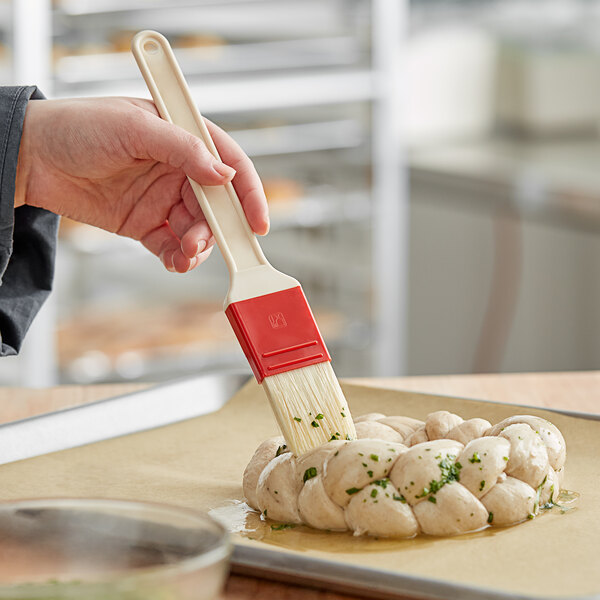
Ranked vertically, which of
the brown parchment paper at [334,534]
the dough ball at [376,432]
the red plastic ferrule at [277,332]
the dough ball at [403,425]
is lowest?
the brown parchment paper at [334,534]

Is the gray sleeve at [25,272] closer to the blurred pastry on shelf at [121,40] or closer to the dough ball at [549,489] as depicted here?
the dough ball at [549,489]

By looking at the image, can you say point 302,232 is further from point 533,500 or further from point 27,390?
point 533,500

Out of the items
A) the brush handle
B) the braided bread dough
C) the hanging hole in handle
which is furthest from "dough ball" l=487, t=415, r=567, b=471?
the hanging hole in handle

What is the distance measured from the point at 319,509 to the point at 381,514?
1.9 inches

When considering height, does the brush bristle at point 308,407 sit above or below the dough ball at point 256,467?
above

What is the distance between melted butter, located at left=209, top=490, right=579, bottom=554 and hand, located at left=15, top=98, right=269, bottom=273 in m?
0.26

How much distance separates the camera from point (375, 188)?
298 cm

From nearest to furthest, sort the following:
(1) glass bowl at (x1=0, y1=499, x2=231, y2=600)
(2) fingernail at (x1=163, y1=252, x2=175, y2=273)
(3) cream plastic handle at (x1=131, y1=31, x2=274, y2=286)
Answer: (1) glass bowl at (x1=0, y1=499, x2=231, y2=600) < (3) cream plastic handle at (x1=131, y1=31, x2=274, y2=286) < (2) fingernail at (x1=163, y1=252, x2=175, y2=273)

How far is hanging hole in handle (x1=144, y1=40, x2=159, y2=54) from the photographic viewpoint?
0.99m

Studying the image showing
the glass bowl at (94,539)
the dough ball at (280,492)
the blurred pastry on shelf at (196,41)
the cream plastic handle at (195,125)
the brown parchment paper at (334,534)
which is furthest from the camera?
the blurred pastry on shelf at (196,41)

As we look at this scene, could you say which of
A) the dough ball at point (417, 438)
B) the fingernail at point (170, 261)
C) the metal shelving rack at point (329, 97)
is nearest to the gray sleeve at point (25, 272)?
the fingernail at point (170, 261)

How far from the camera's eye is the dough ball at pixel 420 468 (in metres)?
0.76

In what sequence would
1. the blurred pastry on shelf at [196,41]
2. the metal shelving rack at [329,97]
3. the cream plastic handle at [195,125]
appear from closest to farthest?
the cream plastic handle at [195,125], the metal shelving rack at [329,97], the blurred pastry on shelf at [196,41]

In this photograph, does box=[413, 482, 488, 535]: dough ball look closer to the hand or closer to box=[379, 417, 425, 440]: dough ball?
box=[379, 417, 425, 440]: dough ball
